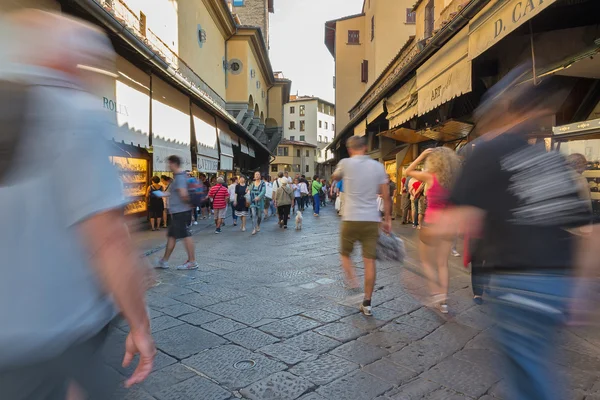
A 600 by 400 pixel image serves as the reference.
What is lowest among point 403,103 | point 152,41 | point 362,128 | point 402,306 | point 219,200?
point 402,306

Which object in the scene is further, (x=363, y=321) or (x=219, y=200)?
(x=219, y=200)

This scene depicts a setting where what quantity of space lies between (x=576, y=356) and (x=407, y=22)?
74.0ft

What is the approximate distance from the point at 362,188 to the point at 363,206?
0.58ft

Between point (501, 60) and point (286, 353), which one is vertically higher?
point (501, 60)

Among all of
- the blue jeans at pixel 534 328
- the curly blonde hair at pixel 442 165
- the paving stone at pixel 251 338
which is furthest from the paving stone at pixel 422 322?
the blue jeans at pixel 534 328

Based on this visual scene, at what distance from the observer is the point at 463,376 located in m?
2.73

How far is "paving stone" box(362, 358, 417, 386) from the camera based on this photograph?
2.71 m

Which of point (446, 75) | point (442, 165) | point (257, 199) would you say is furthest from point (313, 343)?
point (257, 199)

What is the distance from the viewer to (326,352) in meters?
3.14

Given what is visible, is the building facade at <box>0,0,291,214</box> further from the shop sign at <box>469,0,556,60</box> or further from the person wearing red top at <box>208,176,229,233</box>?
the shop sign at <box>469,0,556,60</box>

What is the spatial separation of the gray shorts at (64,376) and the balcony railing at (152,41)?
648 centimetres

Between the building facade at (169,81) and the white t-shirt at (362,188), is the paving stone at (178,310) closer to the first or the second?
the building facade at (169,81)

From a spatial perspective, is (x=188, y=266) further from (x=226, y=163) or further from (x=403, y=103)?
(x=226, y=163)

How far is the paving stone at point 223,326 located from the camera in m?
3.57
